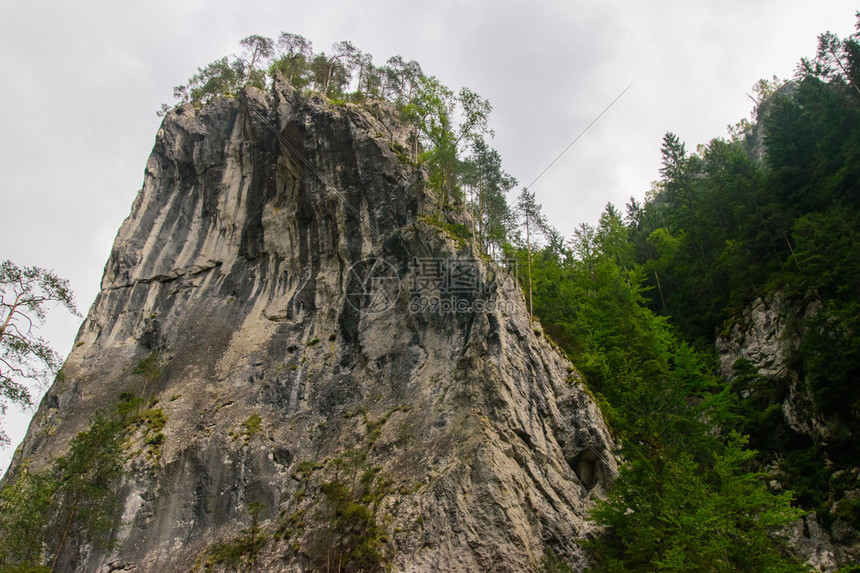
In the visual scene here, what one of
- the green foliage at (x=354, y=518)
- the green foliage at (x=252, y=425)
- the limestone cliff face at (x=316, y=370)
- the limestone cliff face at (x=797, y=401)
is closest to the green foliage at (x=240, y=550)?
the limestone cliff face at (x=316, y=370)

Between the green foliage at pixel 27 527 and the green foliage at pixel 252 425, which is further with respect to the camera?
the green foliage at pixel 252 425

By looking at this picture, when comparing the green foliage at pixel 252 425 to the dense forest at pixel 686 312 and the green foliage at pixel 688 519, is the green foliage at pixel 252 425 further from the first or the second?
the green foliage at pixel 688 519

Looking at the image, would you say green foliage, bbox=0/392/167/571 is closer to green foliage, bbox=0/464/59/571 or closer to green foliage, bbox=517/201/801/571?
green foliage, bbox=0/464/59/571

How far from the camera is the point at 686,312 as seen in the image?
29859 mm

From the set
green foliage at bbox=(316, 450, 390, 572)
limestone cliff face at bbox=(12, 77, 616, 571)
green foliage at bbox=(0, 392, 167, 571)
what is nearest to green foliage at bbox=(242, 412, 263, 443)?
limestone cliff face at bbox=(12, 77, 616, 571)

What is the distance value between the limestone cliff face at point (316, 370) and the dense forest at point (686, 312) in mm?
1832

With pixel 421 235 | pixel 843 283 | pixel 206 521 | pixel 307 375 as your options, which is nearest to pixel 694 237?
pixel 843 283

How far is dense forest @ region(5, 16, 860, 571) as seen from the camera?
14289mm

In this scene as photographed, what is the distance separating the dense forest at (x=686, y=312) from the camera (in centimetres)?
1429

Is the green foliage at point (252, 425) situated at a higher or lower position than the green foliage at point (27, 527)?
higher

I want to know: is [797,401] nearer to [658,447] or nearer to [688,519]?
[658,447]

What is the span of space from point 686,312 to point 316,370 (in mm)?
20505

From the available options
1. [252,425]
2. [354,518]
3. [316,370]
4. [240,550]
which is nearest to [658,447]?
[354,518]

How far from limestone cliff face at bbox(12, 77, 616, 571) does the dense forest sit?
72.1 inches
